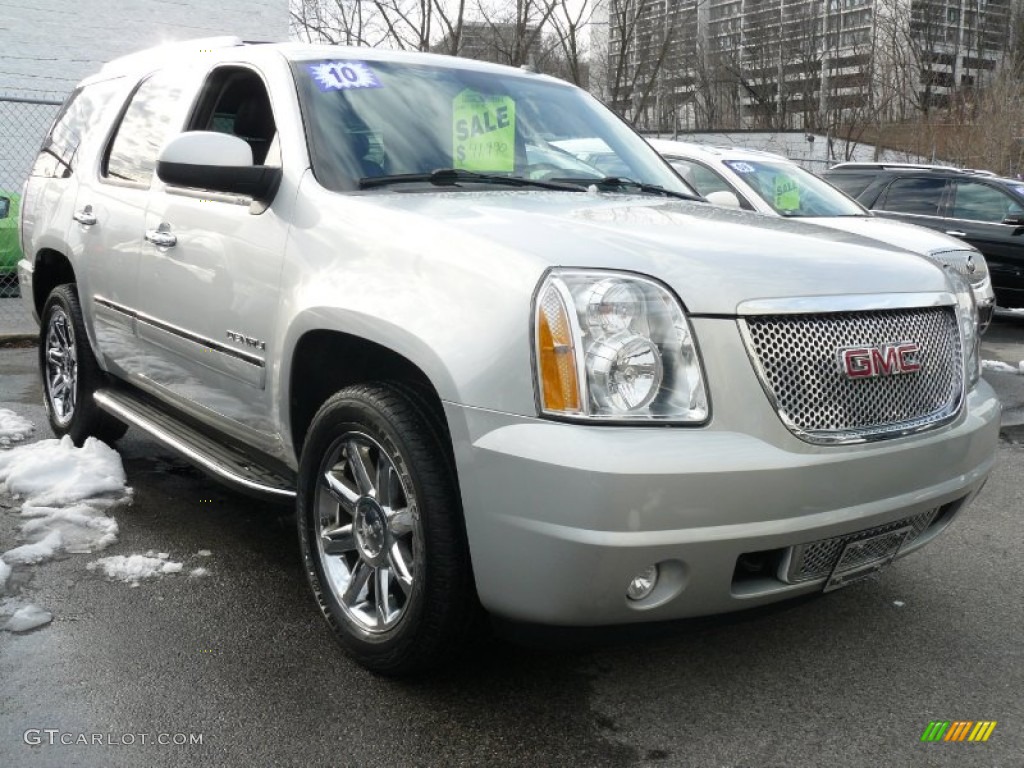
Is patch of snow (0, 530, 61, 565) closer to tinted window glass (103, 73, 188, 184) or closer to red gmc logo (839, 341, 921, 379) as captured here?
tinted window glass (103, 73, 188, 184)

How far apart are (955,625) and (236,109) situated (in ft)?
10.4

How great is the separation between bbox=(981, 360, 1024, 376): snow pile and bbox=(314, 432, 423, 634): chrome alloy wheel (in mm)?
6657

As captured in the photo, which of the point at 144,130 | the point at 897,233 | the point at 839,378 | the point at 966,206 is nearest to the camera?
the point at 839,378

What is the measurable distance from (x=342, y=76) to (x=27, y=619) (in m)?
2.08

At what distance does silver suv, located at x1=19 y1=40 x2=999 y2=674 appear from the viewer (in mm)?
2314

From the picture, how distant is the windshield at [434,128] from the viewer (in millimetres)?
3275

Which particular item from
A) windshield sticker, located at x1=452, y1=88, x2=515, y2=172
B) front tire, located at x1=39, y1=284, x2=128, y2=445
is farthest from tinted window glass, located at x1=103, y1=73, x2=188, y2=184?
windshield sticker, located at x1=452, y1=88, x2=515, y2=172

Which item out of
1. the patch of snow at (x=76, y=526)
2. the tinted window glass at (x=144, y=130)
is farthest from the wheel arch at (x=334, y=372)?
the tinted window glass at (x=144, y=130)

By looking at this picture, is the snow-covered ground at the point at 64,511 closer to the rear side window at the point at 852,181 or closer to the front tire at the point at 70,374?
the front tire at the point at 70,374

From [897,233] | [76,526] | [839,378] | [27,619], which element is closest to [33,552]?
[76,526]

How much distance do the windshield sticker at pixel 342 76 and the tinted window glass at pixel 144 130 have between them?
0.89 metres

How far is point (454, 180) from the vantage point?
10.9ft

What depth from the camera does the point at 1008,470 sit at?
5.31 m

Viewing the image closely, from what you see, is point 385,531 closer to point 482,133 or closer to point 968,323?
point 482,133
